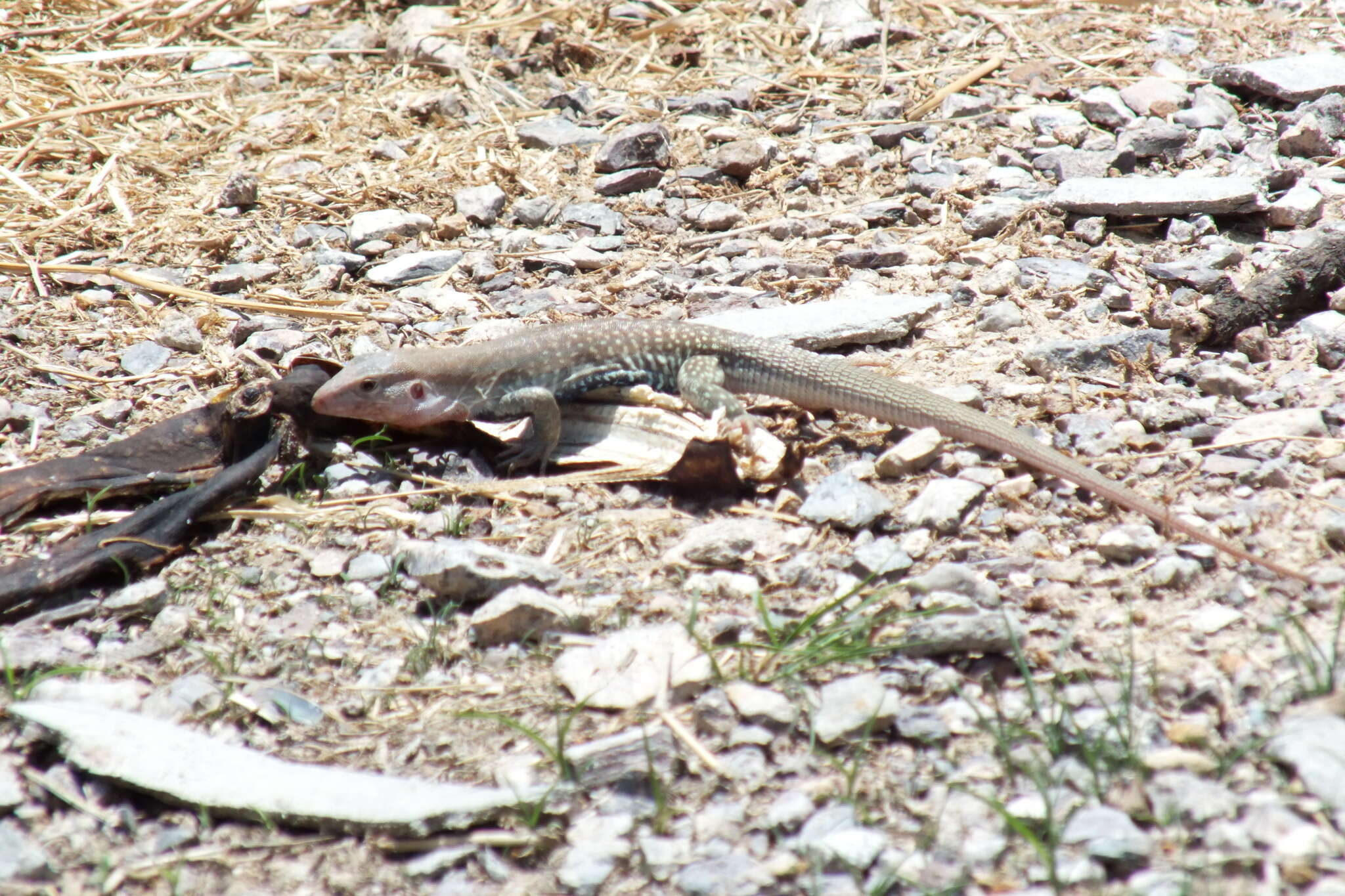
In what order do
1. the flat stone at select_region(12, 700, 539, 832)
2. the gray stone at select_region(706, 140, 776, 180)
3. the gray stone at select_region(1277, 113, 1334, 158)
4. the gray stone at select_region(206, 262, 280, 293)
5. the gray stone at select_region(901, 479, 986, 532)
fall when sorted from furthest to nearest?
the gray stone at select_region(706, 140, 776, 180), the gray stone at select_region(1277, 113, 1334, 158), the gray stone at select_region(206, 262, 280, 293), the gray stone at select_region(901, 479, 986, 532), the flat stone at select_region(12, 700, 539, 832)

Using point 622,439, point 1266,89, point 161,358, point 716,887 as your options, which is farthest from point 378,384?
point 1266,89

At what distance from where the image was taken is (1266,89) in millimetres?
6145

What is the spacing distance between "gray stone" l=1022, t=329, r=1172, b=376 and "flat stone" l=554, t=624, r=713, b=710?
209 centimetres

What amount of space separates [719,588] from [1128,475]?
1481mm

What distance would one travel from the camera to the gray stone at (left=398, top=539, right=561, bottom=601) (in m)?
3.26

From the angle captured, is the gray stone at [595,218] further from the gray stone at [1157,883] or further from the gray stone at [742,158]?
the gray stone at [1157,883]

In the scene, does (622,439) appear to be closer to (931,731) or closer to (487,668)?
(487,668)

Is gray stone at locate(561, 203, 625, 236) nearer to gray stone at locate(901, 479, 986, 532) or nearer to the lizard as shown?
the lizard

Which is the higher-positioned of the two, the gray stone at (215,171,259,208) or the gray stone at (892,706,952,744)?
the gray stone at (215,171,259,208)

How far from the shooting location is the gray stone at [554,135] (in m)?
6.46

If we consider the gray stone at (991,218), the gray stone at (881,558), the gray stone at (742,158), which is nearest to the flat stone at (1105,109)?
the gray stone at (991,218)

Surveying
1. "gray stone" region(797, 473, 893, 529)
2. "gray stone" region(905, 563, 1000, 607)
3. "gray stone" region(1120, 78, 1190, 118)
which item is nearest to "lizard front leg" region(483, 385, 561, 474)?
"gray stone" region(797, 473, 893, 529)

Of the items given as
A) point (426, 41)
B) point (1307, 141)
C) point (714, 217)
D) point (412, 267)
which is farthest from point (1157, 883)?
point (426, 41)

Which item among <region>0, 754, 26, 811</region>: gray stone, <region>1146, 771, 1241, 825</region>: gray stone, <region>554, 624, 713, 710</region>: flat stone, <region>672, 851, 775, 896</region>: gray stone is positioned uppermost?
<region>1146, 771, 1241, 825</region>: gray stone
